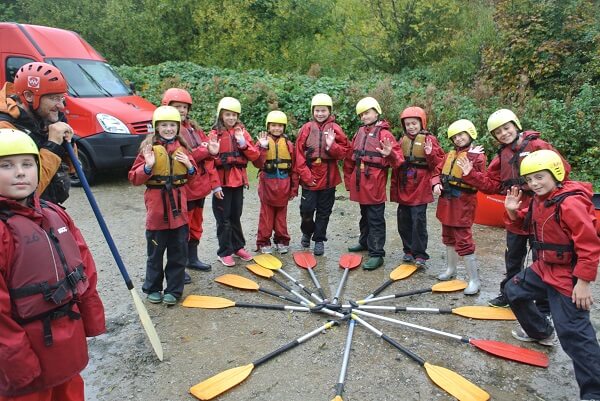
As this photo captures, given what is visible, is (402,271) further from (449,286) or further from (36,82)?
(36,82)

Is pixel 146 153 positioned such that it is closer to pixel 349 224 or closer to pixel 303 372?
pixel 303 372

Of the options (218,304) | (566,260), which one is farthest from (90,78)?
(566,260)

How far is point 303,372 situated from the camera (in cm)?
386

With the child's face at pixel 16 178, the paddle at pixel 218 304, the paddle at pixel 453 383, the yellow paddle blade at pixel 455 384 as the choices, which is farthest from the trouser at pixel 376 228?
the child's face at pixel 16 178

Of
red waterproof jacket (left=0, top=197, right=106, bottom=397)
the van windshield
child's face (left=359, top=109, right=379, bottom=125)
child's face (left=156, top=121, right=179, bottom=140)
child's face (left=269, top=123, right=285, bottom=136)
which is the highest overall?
the van windshield

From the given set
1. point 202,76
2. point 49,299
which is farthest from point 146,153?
point 202,76

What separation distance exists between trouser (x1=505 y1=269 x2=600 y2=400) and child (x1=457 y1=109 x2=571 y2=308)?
30.8 inches

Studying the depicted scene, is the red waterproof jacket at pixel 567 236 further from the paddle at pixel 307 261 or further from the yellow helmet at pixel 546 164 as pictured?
the paddle at pixel 307 261

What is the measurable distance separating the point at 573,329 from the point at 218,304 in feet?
10.6

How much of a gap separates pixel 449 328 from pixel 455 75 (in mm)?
10869

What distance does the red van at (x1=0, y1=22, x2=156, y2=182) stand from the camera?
9.16 meters

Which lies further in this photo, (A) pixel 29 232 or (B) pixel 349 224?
(B) pixel 349 224

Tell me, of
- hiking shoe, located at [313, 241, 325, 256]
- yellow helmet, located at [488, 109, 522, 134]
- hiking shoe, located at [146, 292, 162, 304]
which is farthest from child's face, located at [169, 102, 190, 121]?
yellow helmet, located at [488, 109, 522, 134]

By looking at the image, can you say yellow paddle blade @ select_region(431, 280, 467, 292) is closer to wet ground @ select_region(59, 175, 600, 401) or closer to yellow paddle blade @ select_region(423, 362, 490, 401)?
wet ground @ select_region(59, 175, 600, 401)
